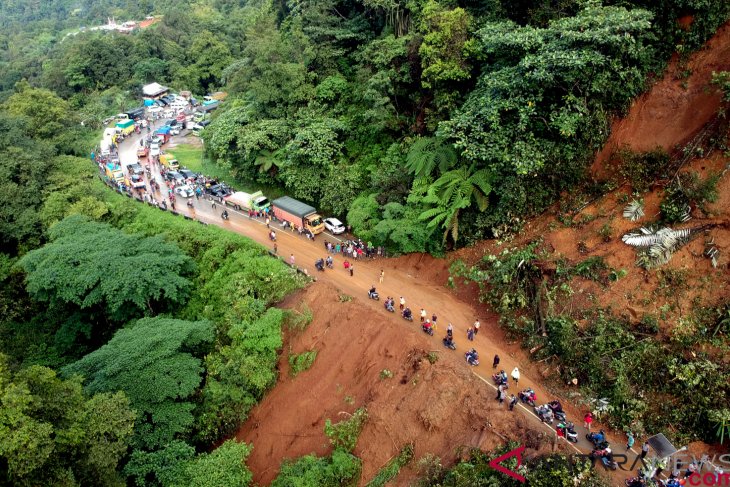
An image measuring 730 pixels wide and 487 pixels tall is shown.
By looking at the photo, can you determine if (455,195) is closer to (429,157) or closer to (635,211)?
(429,157)

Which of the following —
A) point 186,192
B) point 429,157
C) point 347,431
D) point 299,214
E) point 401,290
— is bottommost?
point 186,192

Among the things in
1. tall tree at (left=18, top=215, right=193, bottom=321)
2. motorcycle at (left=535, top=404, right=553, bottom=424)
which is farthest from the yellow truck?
motorcycle at (left=535, top=404, right=553, bottom=424)

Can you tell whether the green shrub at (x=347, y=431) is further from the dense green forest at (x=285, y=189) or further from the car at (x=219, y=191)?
the car at (x=219, y=191)

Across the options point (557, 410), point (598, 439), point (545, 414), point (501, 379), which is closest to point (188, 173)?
point (501, 379)

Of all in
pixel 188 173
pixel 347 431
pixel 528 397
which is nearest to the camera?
pixel 528 397

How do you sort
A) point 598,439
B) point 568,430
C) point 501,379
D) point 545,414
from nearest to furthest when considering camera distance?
point 598,439 → point 568,430 → point 545,414 → point 501,379

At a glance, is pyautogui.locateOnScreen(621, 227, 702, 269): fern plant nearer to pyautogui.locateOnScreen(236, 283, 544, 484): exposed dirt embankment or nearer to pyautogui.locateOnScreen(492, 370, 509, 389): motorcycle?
pyautogui.locateOnScreen(492, 370, 509, 389): motorcycle
